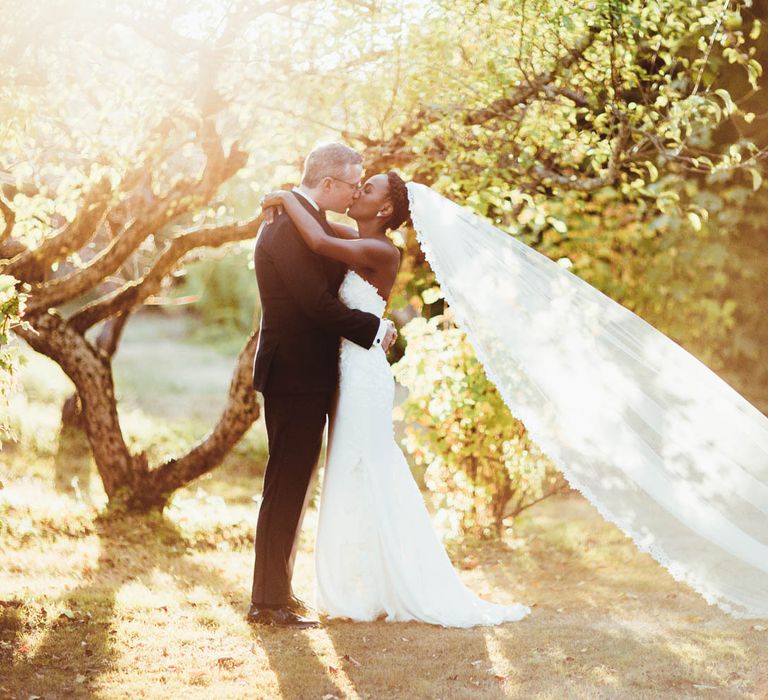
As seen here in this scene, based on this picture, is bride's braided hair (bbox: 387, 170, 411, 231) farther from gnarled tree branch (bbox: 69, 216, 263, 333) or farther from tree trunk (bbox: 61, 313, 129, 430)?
tree trunk (bbox: 61, 313, 129, 430)

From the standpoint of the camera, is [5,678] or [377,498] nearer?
[5,678]

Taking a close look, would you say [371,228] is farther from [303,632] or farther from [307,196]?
[303,632]

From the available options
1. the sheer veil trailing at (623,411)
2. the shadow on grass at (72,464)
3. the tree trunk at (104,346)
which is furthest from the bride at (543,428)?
the tree trunk at (104,346)

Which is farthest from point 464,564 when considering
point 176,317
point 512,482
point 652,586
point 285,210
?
point 176,317

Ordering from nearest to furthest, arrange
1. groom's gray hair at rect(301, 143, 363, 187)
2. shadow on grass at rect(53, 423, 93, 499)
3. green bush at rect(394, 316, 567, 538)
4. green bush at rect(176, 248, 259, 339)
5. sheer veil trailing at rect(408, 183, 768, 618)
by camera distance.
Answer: sheer veil trailing at rect(408, 183, 768, 618)
groom's gray hair at rect(301, 143, 363, 187)
green bush at rect(394, 316, 567, 538)
shadow on grass at rect(53, 423, 93, 499)
green bush at rect(176, 248, 259, 339)

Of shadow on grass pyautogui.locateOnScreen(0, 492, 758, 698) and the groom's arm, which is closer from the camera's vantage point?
shadow on grass pyautogui.locateOnScreen(0, 492, 758, 698)

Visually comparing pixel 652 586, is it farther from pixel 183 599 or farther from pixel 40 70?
pixel 40 70

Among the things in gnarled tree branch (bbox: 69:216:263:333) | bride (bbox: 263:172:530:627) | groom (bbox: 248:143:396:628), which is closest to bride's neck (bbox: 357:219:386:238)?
bride (bbox: 263:172:530:627)

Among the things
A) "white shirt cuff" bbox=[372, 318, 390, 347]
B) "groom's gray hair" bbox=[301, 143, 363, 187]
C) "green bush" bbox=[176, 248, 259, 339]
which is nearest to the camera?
"groom's gray hair" bbox=[301, 143, 363, 187]

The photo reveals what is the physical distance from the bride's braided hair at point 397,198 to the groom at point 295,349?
160 millimetres

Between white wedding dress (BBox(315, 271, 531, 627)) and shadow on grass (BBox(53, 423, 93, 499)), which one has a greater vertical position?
white wedding dress (BBox(315, 271, 531, 627))

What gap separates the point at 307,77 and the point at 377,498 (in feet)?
10.1

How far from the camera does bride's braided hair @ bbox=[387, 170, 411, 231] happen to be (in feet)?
15.3

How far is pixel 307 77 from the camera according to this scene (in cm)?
650
